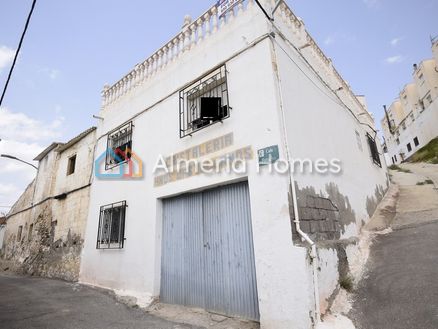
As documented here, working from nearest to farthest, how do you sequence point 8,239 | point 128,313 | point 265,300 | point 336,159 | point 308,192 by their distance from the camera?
point 265,300 → point 308,192 → point 128,313 → point 336,159 → point 8,239

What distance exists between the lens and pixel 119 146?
751cm

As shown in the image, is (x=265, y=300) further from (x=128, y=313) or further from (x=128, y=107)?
(x=128, y=107)

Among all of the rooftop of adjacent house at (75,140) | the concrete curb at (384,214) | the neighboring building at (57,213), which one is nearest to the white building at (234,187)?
the concrete curb at (384,214)

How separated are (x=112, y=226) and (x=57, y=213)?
164 inches

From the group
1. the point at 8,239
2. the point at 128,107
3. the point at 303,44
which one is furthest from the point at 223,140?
the point at 8,239

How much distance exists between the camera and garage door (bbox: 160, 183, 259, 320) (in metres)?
3.99

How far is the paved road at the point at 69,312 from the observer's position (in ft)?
12.7

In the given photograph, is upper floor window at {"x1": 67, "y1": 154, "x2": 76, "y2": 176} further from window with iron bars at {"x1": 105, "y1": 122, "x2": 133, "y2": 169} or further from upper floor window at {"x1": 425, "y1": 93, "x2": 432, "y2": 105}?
upper floor window at {"x1": 425, "y1": 93, "x2": 432, "y2": 105}

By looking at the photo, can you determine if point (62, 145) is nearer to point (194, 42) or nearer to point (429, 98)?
point (194, 42)

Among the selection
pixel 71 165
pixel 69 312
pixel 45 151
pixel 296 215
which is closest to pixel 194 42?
pixel 296 215

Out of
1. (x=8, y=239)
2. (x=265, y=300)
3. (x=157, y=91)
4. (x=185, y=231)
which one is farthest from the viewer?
(x=8, y=239)

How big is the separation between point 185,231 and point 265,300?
2014mm

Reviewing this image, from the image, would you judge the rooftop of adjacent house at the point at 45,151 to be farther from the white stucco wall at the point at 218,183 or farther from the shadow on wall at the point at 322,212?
the shadow on wall at the point at 322,212

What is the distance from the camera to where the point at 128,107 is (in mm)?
7348
